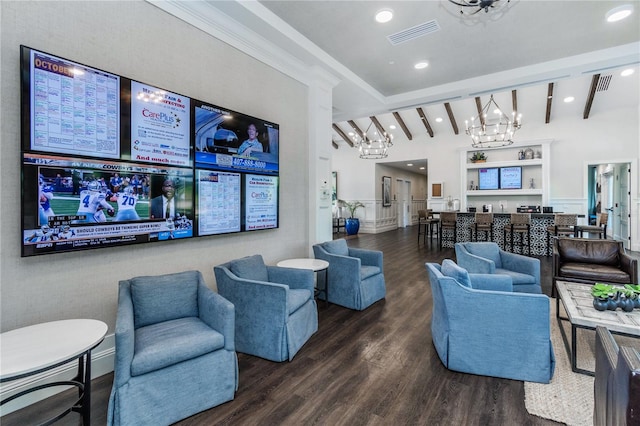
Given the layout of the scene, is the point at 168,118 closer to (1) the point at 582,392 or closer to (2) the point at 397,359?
(2) the point at 397,359

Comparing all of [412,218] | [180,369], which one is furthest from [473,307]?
[412,218]

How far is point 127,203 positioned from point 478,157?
10.4m

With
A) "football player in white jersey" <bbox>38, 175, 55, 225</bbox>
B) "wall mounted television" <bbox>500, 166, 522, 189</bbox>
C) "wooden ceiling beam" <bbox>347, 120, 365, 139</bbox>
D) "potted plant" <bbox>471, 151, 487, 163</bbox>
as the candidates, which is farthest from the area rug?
"wooden ceiling beam" <bbox>347, 120, 365, 139</bbox>

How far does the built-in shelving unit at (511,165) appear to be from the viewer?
915 centimetres

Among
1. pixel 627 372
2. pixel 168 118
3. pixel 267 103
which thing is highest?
pixel 267 103

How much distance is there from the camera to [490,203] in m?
10.1

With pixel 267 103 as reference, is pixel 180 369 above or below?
below

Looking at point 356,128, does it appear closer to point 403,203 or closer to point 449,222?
point 449,222

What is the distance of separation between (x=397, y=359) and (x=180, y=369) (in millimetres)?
1739

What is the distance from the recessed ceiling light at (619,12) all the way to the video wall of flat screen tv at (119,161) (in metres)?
4.30

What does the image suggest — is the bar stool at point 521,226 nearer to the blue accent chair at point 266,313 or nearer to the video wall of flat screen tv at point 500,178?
the video wall of flat screen tv at point 500,178

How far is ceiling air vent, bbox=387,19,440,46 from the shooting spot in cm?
364

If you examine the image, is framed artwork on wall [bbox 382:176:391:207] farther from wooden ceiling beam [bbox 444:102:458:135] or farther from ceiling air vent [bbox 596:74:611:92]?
ceiling air vent [bbox 596:74:611:92]

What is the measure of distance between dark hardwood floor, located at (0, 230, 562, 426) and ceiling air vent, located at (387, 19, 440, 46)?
3.52 meters
